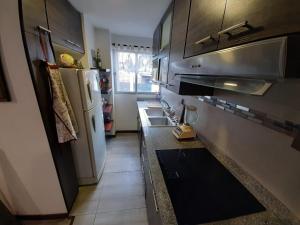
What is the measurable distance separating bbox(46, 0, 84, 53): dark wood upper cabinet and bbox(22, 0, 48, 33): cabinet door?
9 cm

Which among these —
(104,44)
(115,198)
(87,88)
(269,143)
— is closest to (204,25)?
(269,143)

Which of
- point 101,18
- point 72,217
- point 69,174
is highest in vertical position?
point 101,18

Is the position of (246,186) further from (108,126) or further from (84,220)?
(108,126)

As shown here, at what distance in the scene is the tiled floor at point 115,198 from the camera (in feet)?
4.99

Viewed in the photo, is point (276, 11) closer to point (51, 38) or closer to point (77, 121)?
point (51, 38)

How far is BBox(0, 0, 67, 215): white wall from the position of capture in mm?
1039

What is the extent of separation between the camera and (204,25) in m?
0.74

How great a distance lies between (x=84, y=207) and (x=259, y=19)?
215 cm

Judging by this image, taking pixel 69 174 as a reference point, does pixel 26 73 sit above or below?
above

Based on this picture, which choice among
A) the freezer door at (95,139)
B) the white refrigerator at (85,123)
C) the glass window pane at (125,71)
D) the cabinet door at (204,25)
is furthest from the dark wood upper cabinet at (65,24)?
the cabinet door at (204,25)

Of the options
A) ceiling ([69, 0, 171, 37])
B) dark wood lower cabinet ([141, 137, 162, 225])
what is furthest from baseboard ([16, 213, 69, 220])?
ceiling ([69, 0, 171, 37])

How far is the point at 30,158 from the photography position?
4.32 ft

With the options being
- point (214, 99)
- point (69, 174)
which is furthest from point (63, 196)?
point (214, 99)

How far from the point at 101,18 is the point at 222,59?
2.32 meters
